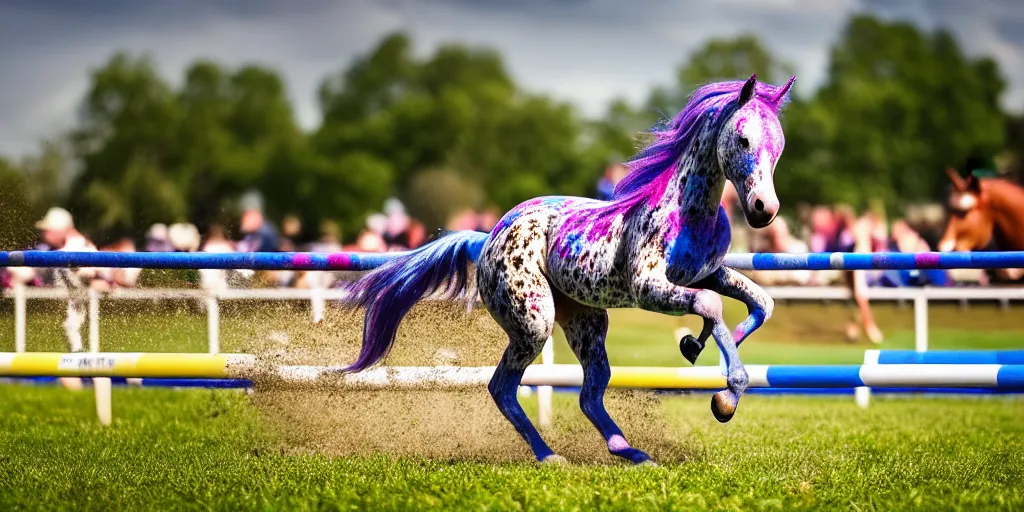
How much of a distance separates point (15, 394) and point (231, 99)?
209ft

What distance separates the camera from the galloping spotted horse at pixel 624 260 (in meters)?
5.70

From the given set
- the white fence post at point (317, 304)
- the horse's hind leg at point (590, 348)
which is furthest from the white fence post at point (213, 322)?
the horse's hind leg at point (590, 348)

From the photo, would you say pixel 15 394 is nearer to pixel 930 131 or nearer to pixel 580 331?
pixel 580 331

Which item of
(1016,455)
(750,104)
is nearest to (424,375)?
(750,104)

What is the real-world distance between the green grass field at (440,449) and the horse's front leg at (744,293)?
745 mm

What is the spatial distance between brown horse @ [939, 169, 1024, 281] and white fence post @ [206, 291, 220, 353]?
6.11m

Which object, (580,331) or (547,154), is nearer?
(580,331)

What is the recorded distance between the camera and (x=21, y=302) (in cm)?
809

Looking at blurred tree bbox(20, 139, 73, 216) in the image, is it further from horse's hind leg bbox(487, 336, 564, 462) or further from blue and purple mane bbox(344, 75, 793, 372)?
horse's hind leg bbox(487, 336, 564, 462)

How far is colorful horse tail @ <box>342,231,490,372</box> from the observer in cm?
687

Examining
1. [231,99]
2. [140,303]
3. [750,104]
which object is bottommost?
[140,303]

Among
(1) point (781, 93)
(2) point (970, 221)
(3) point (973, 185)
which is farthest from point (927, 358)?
(3) point (973, 185)

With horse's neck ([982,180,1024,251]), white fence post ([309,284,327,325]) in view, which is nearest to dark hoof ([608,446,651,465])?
white fence post ([309,284,327,325])

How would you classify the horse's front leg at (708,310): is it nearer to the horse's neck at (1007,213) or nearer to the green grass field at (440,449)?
the green grass field at (440,449)
